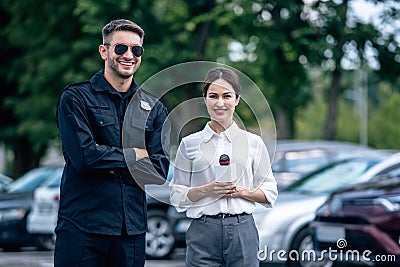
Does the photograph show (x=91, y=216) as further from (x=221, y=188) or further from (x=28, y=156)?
(x=28, y=156)

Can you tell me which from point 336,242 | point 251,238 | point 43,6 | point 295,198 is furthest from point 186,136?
point 43,6

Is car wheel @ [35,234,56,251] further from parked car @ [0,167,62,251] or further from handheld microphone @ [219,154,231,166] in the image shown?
handheld microphone @ [219,154,231,166]

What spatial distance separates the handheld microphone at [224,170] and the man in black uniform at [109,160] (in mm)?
289

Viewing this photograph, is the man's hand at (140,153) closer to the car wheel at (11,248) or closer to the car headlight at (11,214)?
the car headlight at (11,214)

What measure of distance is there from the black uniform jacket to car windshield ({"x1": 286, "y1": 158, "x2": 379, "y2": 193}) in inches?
270

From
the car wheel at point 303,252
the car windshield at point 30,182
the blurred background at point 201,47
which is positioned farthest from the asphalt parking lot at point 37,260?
the blurred background at point 201,47

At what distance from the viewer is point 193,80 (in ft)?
16.0

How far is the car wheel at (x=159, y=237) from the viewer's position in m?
13.5

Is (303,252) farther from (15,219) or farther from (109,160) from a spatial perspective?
(15,219)

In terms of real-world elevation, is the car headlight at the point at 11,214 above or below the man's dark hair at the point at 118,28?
below

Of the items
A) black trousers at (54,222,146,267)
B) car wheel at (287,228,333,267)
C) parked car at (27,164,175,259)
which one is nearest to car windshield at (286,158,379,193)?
car wheel at (287,228,333,267)

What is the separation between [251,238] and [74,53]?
20.0 m

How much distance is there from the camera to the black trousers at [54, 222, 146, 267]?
435 cm

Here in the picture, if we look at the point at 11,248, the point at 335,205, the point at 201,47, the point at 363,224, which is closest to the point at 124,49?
the point at 363,224
